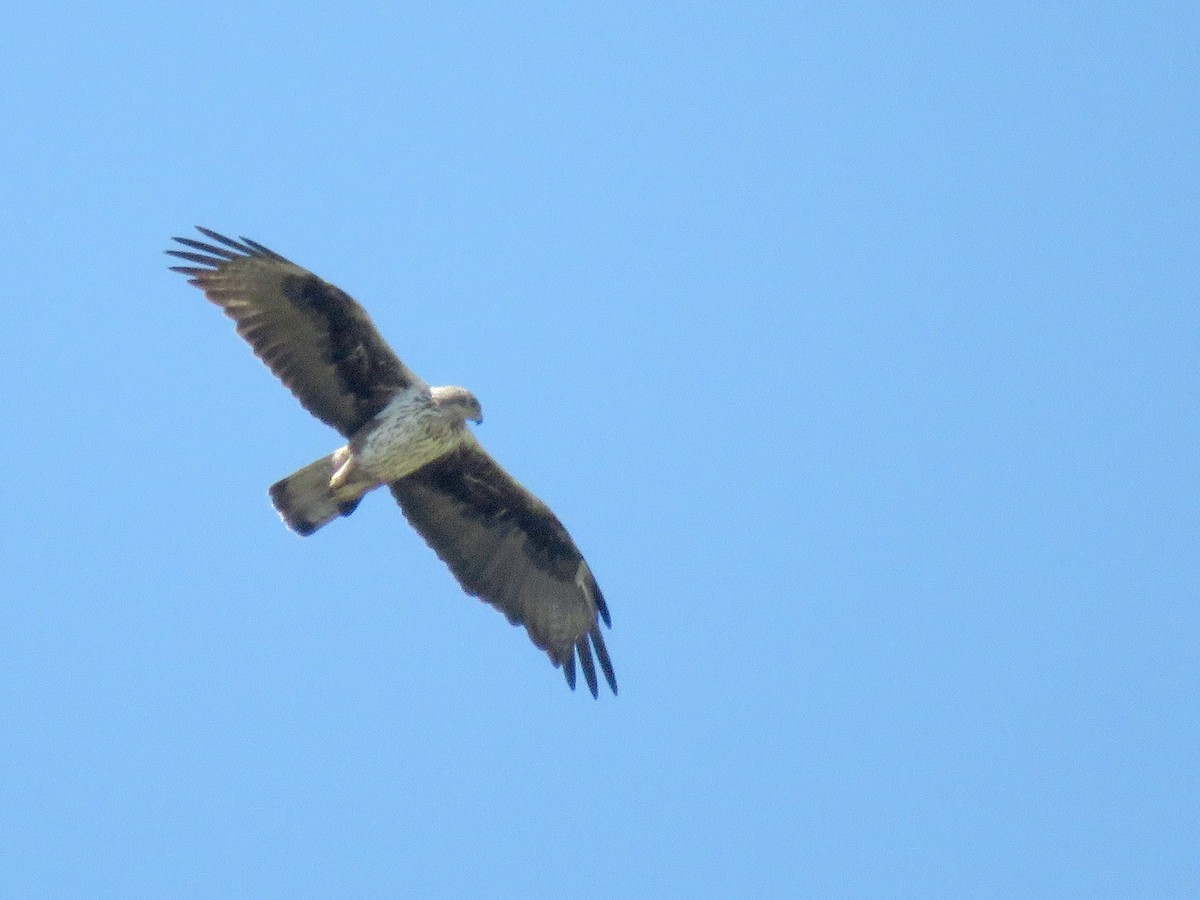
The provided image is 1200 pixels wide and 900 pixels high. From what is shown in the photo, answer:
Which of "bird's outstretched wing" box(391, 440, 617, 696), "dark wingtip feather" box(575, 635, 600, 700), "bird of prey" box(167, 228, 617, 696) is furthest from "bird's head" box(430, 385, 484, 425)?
"dark wingtip feather" box(575, 635, 600, 700)

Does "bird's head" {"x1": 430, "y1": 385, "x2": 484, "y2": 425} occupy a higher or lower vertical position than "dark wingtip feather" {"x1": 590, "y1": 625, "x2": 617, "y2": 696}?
higher

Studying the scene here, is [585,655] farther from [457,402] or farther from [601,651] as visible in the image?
[457,402]

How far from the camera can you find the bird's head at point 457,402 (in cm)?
1223

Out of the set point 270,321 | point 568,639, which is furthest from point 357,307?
point 568,639

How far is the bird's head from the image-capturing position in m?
12.2

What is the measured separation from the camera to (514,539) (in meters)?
13.1

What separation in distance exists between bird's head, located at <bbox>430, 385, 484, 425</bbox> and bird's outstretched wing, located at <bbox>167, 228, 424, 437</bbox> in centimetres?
18

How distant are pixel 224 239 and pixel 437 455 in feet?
5.99

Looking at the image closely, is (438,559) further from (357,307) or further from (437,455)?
(357,307)

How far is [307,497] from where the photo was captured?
12.3 meters

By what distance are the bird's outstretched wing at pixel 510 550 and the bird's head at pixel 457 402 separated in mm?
403

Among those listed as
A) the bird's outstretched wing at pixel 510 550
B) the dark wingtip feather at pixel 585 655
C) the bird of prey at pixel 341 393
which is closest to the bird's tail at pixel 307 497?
the bird of prey at pixel 341 393

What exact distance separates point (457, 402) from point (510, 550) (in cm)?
126

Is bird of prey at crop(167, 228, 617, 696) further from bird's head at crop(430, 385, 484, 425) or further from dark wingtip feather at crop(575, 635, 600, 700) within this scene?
dark wingtip feather at crop(575, 635, 600, 700)
